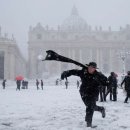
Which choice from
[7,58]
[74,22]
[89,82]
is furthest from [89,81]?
[74,22]

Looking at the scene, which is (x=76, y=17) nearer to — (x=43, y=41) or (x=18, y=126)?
(x=43, y=41)

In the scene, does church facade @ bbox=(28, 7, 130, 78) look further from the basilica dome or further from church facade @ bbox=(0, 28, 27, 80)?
church facade @ bbox=(0, 28, 27, 80)

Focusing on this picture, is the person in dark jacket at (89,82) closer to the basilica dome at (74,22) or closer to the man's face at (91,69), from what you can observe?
the man's face at (91,69)

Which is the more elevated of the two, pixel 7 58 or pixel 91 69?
pixel 7 58

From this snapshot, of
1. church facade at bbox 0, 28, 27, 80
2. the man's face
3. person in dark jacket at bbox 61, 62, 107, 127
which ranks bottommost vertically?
person in dark jacket at bbox 61, 62, 107, 127

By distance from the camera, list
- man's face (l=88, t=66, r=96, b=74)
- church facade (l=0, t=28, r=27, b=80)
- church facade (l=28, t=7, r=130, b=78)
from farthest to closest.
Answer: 1. church facade (l=28, t=7, r=130, b=78)
2. church facade (l=0, t=28, r=27, b=80)
3. man's face (l=88, t=66, r=96, b=74)

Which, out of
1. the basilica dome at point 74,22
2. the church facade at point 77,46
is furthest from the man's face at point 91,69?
the basilica dome at point 74,22

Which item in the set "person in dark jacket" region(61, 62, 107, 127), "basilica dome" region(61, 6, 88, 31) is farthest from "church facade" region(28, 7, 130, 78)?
"person in dark jacket" region(61, 62, 107, 127)

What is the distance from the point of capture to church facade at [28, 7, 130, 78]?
91.3 metres

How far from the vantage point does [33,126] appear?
647 centimetres

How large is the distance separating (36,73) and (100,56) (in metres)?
18.4

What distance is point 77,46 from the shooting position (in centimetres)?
9162

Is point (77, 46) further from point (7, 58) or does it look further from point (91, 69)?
point (91, 69)

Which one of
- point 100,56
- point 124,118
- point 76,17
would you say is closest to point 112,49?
point 100,56
